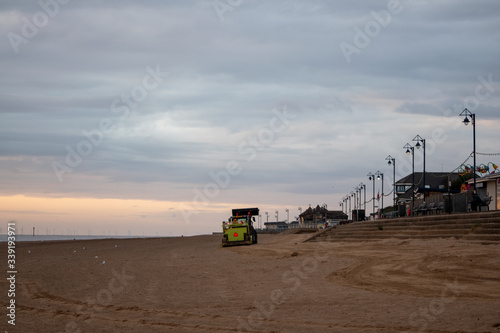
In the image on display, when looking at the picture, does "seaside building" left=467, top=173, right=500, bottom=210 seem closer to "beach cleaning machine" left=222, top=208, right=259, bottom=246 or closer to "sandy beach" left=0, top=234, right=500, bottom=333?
"beach cleaning machine" left=222, top=208, right=259, bottom=246

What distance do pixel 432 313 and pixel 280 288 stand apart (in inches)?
216

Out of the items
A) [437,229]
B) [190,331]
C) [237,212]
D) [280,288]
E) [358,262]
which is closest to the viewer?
[190,331]

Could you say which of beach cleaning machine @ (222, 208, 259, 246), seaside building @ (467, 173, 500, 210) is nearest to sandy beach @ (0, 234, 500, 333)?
beach cleaning machine @ (222, 208, 259, 246)

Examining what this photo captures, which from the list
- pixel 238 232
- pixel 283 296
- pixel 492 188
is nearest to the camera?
pixel 283 296

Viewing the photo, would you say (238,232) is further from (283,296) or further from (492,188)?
(283,296)

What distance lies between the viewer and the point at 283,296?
13898mm

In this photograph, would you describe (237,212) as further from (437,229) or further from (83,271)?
(83,271)

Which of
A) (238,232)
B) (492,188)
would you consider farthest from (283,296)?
(492,188)

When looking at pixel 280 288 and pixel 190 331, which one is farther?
pixel 280 288

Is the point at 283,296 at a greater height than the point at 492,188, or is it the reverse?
the point at 492,188

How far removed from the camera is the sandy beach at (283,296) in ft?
34.4

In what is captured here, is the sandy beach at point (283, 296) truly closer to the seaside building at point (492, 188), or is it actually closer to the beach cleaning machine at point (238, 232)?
the beach cleaning machine at point (238, 232)

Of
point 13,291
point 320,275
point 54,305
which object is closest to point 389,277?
point 320,275

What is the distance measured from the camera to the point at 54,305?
13555mm
